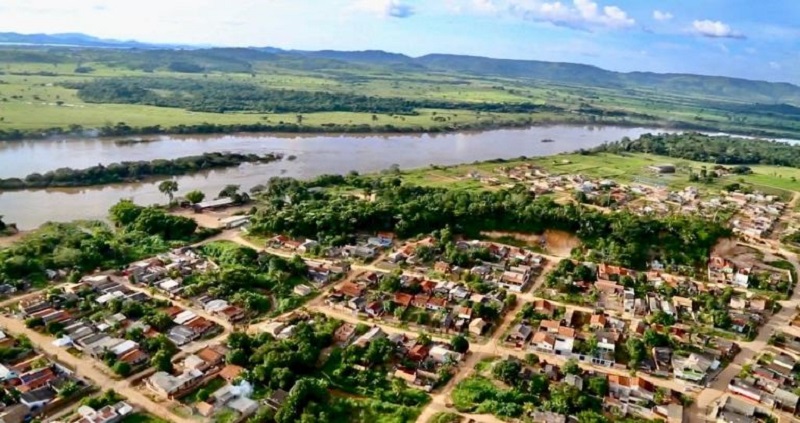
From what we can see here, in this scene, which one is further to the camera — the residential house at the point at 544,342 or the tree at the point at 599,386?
the residential house at the point at 544,342

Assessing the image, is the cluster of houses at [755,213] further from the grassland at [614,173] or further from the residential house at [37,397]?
the residential house at [37,397]

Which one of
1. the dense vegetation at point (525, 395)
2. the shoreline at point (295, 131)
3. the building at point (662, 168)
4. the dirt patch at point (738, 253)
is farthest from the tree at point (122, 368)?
the building at point (662, 168)

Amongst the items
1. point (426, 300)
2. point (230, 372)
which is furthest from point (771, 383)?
point (230, 372)

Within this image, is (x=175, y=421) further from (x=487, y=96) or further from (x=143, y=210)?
(x=487, y=96)

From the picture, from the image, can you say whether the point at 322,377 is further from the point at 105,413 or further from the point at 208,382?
the point at 105,413

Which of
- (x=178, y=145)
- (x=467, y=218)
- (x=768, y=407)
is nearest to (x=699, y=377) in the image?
(x=768, y=407)

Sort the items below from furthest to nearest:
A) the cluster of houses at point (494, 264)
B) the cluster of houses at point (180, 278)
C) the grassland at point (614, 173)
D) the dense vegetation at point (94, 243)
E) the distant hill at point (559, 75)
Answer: the distant hill at point (559, 75) → the grassland at point (614, 173) → the cluster of houses at point (494, 264) → the dense vegetation at point (94, 243) → the cluster of houses at point (180, 278)

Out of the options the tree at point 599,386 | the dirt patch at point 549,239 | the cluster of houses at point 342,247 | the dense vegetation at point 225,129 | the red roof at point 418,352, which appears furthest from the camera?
the dense vegetation at point 225,129
